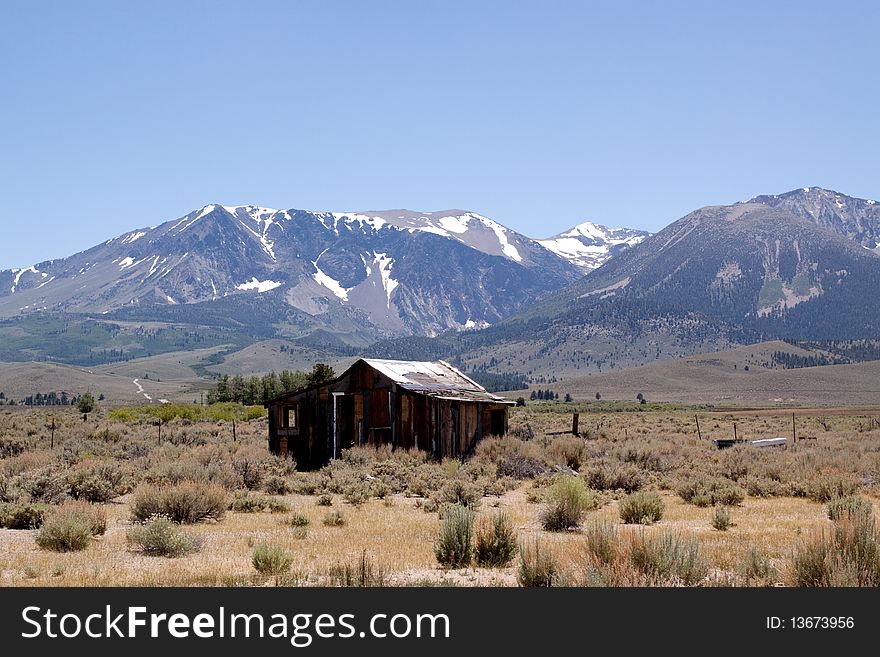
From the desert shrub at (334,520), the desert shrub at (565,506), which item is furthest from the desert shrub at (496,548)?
the desert shrub at (334,520)

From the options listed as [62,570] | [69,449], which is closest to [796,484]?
[62,570]

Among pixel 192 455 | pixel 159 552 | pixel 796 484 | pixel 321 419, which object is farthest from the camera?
pixel 321 419

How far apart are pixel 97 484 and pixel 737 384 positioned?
145 metres

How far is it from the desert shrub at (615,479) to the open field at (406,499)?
4cm

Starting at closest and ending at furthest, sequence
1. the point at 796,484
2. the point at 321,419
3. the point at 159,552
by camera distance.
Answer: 1. the point at 159,552
2. the point at 796,484
3. the point at 321,419

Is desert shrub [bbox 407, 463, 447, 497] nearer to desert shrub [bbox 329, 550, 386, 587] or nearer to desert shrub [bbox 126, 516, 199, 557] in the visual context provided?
desert shrub [bbox 126, 516, 199, 557]

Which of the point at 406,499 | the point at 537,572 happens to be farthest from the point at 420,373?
the point at 537,572

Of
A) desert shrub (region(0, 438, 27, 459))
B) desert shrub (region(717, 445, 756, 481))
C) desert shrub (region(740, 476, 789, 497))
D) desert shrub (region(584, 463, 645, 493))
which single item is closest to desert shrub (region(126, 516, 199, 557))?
desert shrub (region(584, 463, 645, 493))

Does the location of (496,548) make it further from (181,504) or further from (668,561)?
(181,504)

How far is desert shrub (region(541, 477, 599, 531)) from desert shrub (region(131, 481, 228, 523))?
18.9 ft
